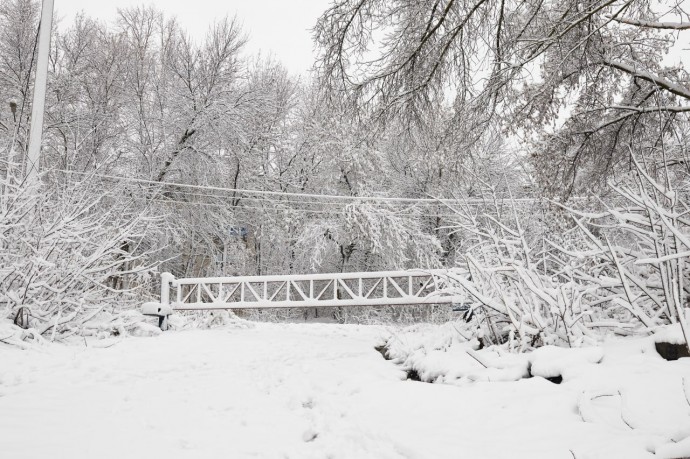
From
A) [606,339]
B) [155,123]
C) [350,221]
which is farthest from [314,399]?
[155,123]

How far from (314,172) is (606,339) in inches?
723

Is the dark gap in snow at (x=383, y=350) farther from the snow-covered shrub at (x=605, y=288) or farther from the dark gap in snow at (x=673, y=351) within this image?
the dark gap in snow at (x=673, y=351)

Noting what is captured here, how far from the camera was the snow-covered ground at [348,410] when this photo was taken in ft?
8.93

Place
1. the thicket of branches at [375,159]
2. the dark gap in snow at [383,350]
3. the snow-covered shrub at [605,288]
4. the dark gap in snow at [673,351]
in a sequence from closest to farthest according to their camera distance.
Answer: the dark gap in snow at [673,351] < the snow-covered shrub at [605,288] < the thicket of branches at [375,159] < the dark gap in snow at [383,350]

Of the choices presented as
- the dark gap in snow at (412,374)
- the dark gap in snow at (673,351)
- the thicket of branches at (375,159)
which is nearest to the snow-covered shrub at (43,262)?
the thicket of branches at (375,159)

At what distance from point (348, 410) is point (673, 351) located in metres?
2.36

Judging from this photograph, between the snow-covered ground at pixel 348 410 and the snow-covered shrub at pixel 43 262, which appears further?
the snow-covered shrub at pixel 43 262

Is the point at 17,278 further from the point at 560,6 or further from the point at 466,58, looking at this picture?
the point at 560,6

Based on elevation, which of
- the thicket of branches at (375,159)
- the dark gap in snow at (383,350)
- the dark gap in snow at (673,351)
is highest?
the thicket of branches at (375,159)

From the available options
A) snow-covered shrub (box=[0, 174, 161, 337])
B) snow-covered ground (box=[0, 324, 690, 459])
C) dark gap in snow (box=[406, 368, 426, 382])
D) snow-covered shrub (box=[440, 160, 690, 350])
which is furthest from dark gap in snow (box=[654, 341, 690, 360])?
snow-covered shrub (box=[0, 174, 161, 337])

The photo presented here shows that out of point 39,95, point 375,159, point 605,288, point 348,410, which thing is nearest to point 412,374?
point 348,410

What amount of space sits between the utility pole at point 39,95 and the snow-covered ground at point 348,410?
332 cm

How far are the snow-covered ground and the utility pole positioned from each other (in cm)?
332

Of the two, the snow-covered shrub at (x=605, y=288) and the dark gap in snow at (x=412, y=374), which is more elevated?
the snow-covered shrub at (x=605, y=288)
